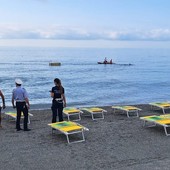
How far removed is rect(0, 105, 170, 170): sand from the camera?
24.8ft

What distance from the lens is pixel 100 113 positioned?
48.6ft

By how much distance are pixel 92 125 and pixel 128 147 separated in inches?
123

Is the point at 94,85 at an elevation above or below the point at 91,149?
below

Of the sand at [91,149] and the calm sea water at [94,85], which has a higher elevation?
the sand at [91,149]

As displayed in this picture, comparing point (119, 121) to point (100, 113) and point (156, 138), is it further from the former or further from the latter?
point (156, 138)

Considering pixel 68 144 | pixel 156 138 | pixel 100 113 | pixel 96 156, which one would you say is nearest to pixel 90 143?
pixel 68 144

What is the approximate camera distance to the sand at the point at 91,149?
24.8 ft

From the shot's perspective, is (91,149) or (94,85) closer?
(91,149)

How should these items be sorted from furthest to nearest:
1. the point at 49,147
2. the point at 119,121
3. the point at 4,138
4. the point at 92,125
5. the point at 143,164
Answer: the point at 119,121
the point at 92,125
the point at 4,138
the point at 49,147
the point at 143,164

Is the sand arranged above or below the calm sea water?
above

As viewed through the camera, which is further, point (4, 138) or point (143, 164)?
point (4, 138)

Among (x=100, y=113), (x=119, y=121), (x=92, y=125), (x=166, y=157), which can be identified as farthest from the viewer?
(x=100, y=113)

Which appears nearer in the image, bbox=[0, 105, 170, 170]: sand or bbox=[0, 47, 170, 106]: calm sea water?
bbox=[0, 105, 170, 170]: sand

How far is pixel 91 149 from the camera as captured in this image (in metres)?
8.83
